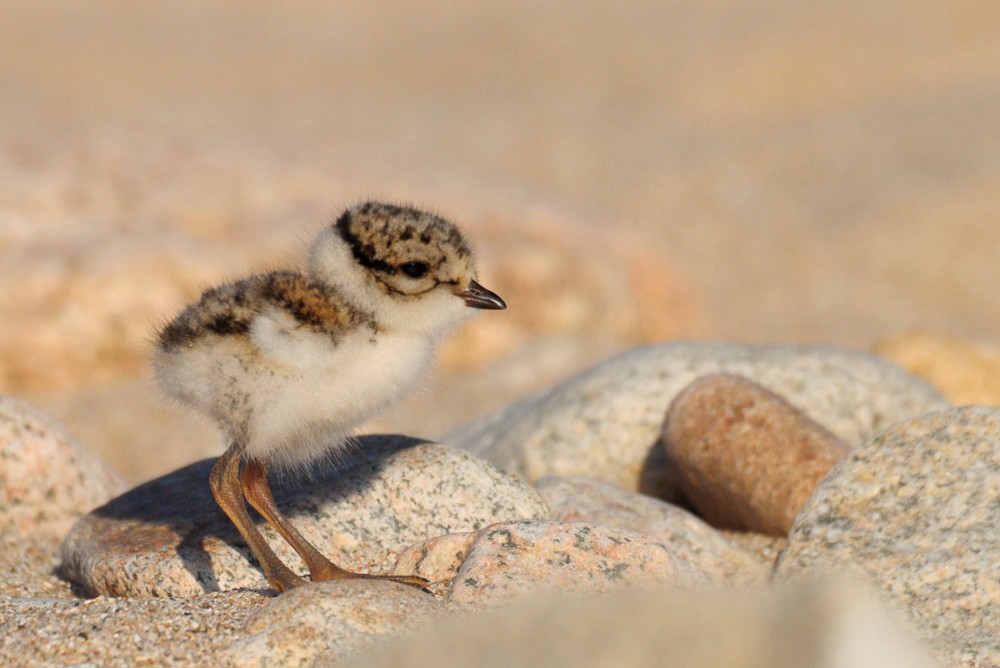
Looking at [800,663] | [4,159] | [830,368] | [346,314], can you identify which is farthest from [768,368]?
[4,159]

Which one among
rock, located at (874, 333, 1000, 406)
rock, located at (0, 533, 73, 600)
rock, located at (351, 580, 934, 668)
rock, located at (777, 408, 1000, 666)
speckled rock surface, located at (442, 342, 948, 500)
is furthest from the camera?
rock, located at (874, 333, 1000, 406)

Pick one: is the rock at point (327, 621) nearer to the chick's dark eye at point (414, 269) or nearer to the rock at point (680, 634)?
the rock at point (680, 634)

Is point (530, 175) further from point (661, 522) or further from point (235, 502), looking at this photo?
point (235, 502)

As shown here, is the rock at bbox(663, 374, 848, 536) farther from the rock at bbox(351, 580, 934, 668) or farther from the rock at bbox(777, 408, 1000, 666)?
the rock at bbox(351, 580, 934, 668)

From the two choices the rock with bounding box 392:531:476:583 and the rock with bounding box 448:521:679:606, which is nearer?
the rock with bounding box 448:521:679:606

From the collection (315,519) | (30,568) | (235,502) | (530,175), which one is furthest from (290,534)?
(530,175)

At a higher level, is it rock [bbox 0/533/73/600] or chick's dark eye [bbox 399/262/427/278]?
chick's dark eye [bbox 399/262/427/278]

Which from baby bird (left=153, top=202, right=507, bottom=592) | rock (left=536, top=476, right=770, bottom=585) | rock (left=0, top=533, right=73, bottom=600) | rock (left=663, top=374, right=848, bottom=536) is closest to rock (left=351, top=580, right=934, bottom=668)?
baby bird (left=153, top=202, right=507, bottom=592)
